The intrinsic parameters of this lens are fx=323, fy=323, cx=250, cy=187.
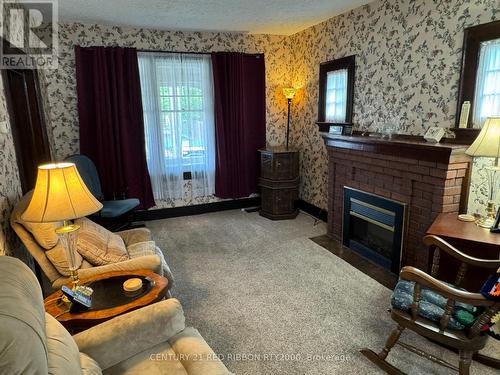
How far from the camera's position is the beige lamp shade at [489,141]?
6.85 feet

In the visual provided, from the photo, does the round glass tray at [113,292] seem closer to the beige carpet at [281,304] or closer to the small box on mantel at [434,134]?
the beige carpet at [281,304]

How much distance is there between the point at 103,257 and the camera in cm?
215

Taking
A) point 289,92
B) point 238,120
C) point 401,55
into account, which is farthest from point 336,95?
point 238,120

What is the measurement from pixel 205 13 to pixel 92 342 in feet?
11.1

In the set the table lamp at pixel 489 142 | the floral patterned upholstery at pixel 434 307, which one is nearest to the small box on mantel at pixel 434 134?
the table lamp at pixel 489 142

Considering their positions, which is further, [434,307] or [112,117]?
[112,117]

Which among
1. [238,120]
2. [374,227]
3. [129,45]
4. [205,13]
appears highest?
[205,13]

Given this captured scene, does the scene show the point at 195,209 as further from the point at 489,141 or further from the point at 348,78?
the point at 489,141

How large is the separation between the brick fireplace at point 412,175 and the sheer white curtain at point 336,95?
1.84ft

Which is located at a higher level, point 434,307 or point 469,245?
point 469,245

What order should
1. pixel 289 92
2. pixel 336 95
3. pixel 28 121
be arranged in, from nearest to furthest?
pixel 28 121 → pixel 336 95 → pixel 289 92

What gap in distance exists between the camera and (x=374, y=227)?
11.1 feet

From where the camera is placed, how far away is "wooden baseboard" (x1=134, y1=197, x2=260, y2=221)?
4.64 meters

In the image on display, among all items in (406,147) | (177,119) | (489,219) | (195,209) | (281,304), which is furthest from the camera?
(195,209)
